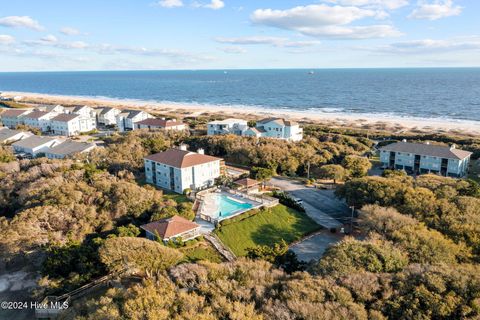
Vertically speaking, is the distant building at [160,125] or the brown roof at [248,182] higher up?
the distant building at [160,125]

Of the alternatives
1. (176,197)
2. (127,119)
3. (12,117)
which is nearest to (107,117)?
(127,119)

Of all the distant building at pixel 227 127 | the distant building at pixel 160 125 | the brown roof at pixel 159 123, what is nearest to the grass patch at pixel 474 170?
the distant building at pixel 227 127

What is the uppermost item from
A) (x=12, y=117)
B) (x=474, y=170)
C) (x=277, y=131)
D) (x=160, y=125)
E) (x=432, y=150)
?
(x=12, y=117)

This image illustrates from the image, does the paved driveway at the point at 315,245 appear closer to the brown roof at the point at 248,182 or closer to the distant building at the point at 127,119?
the brown roof at the point at 248,182

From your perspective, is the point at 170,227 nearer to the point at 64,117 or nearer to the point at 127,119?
the point at 127,119

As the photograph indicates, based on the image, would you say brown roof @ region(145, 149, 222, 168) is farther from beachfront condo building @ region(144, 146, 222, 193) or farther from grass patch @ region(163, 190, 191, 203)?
grass patch @ region(163, 190, 191, 203)
